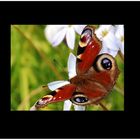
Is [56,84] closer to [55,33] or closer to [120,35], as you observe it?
[55,33]

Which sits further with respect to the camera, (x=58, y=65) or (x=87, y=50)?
(x=58, y=65)

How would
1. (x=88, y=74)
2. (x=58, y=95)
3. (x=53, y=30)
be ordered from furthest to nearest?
(x=53, y=30)
(x=88, y=74)
(x=58, y=95)

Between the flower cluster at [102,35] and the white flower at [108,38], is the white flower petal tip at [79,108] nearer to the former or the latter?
the flower cluster at [102,35]

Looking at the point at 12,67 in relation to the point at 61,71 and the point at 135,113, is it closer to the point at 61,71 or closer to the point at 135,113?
the point at 61,71

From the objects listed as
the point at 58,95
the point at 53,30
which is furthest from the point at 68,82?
the point at 53,30

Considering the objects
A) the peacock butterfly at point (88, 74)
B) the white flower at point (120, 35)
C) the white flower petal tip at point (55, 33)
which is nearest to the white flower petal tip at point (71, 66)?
the peacock butterfly at point (88, 74)
